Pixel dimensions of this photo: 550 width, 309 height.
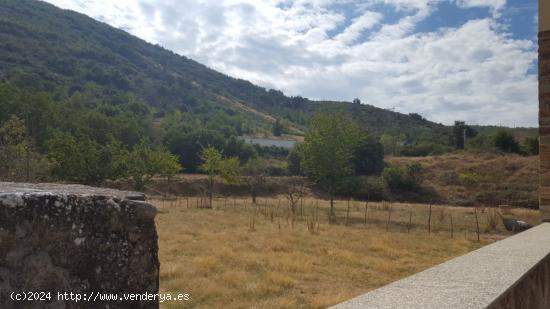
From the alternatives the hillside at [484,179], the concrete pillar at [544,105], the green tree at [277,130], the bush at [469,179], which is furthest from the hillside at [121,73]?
the concrete pillar at [544,105]

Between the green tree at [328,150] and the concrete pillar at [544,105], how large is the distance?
23.4 m

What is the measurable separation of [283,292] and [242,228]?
27.3 feet

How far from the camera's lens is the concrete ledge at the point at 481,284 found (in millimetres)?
1794

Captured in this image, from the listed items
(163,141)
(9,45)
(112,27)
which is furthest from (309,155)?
(112,27)

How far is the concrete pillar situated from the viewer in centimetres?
518

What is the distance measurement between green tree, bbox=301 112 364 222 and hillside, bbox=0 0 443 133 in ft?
147

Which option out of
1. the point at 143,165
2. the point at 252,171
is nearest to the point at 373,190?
the point at 252,171

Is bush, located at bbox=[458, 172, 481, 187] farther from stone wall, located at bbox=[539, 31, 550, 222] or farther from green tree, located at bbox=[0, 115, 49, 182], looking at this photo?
stone wall, located at bbox=[539, 31, 550, 222]

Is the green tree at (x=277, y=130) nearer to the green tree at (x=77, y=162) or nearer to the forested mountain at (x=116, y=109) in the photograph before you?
the forested mountain at (x=116, y=109)

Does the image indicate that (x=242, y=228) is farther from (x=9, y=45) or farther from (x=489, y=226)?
(x=9, y=45)

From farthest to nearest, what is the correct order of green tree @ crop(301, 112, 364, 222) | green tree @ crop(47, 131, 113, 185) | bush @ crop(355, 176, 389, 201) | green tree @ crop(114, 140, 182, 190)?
bush @ crop(355, 176, 389, 201), green tree @ crop(114, 140, 182, 190), green tree @ crop(301, 112, 364, 222), green tree @ crop(47, 131, 113, 185)

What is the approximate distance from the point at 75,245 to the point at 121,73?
368ft

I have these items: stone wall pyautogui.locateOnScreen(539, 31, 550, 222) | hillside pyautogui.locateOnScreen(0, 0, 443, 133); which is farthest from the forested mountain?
stone wall pyautogui.locateOnScreen(539, 31, 550, 222)

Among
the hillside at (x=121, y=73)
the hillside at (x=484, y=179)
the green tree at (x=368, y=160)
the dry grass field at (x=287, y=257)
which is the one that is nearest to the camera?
the dry grass field at (x=287, y=257)
